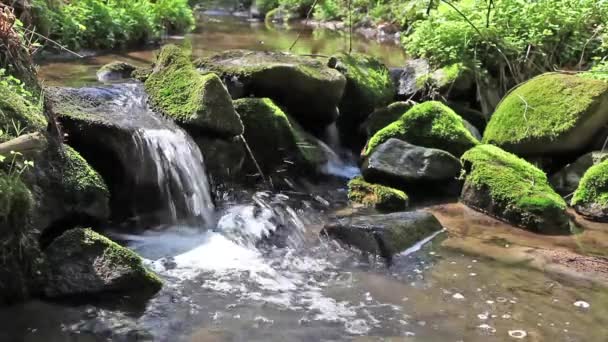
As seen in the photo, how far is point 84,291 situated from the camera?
4.44 meters

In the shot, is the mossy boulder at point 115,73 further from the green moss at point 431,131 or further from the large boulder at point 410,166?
the large boulder at point 410,166

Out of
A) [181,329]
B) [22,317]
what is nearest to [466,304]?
[181,329]

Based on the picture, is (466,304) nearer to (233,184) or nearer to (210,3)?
(233,184)

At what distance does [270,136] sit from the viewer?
25.7ft

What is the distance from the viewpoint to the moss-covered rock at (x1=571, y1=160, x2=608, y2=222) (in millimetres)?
6750

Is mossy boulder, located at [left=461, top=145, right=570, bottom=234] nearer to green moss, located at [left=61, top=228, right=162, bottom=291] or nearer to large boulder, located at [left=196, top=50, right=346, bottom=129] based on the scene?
large boulder, located at [left=196, top=50, right=346, bottom=129]

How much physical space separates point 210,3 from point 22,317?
101ft

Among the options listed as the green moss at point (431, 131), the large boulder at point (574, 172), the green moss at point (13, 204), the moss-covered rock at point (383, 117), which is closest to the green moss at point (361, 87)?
the moss-covered rock at point (383, 117)

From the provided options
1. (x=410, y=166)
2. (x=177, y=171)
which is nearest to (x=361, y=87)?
(x=410, y=166)

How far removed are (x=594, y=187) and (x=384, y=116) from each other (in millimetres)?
2926

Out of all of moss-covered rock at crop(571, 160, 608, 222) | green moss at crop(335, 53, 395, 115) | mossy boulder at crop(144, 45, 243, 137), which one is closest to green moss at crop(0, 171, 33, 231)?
mossy boulder at crop(144, 45, 243, 137)

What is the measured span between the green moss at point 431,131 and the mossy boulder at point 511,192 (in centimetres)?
39

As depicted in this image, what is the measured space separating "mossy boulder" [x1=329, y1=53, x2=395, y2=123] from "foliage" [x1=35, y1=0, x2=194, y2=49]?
4778 millimetres

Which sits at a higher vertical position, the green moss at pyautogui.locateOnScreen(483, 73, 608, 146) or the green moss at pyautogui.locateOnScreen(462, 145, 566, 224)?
the green moss at pyautogui.locateOnScreen(483, 73, 608, 146)
